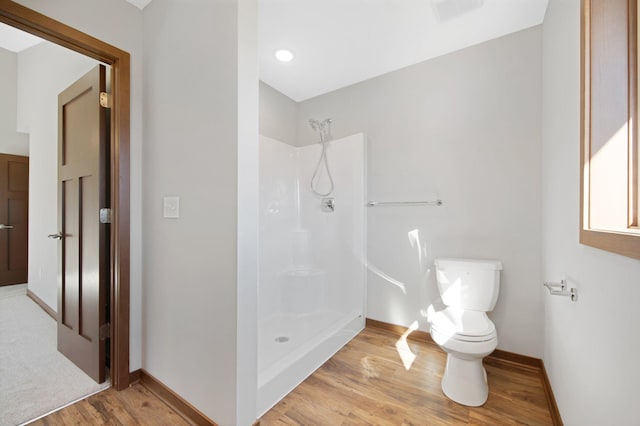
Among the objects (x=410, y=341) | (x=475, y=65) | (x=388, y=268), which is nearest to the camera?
(x=475, y=65)

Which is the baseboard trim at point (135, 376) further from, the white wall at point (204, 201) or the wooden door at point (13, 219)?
the wooden door at point (13, 219)

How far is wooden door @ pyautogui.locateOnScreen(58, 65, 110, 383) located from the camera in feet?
5.31

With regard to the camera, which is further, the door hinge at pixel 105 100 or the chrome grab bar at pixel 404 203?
the chrome grab bar at pixel 404 203

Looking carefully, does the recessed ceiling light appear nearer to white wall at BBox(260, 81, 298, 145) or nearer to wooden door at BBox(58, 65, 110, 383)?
white wall at BBox(260, 81, 298, 145)

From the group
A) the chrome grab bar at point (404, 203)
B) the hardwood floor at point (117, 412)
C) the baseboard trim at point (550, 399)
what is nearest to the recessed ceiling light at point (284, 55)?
the chrome grab bar at point (404, 203)

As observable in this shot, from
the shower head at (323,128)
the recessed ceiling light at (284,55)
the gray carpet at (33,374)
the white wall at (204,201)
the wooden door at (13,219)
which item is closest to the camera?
the white wall at (204,201)

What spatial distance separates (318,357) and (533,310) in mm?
1514

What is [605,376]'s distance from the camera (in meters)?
0.81

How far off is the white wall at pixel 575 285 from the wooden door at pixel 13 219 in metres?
5.91

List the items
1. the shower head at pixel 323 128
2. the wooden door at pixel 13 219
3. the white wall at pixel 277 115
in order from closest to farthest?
the white wall at pixel 277 115 → the shower head at pixel 323 128 → the wooden door at pixel 13 219

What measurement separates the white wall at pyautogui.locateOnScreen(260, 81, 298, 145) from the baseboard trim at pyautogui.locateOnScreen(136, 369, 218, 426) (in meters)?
2.06

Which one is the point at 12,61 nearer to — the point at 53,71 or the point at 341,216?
the point at 53,71

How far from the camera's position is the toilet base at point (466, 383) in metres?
1.49

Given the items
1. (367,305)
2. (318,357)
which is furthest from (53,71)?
(367,305)
